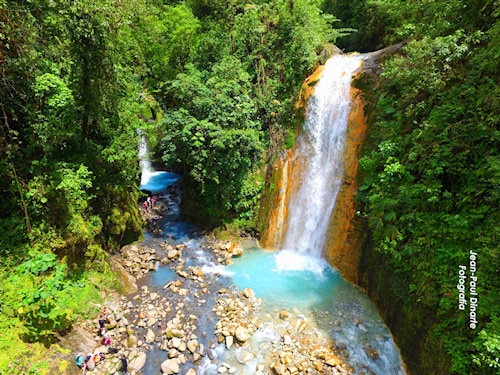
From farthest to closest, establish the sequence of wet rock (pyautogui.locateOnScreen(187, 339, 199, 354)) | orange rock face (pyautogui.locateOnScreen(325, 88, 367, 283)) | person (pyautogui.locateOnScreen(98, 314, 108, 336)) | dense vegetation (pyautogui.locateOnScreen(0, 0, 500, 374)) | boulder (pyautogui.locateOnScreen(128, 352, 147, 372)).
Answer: orange rock face (pyautogui.locateOnScreen(325, 88, 367, 283)) < person (pyautogui.locateOnScreen(98, 314, 108, 336)) < wet rock (pyautogui.locateOnScreen(187, 339, 199, 354)) < boulder (pyautogui.locateOnScreen(128, 352, 147, 372)) < dense vegetation (pyautogui.locateOnScreen(0, 0, 500, 374))

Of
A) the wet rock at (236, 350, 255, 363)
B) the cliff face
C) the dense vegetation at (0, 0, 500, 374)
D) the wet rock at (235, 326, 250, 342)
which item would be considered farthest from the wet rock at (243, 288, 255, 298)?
the dense vegetation at (0, 0, 500, 374)

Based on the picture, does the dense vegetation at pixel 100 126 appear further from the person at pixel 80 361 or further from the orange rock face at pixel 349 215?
the orange rock face at pixel 349 215

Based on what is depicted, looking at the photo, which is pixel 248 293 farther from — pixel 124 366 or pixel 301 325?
pixel 124 366

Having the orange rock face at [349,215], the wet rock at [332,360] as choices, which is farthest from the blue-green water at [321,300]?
the orange rock face at [349,215]

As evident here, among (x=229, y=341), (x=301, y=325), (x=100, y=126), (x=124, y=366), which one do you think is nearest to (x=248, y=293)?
(x=229, y=341)

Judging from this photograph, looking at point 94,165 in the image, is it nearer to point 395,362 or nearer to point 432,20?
point 395,362

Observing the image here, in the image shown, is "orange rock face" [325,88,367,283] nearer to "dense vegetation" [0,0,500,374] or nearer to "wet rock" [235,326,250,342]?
"dense vegetation" [0,0,500,374]
